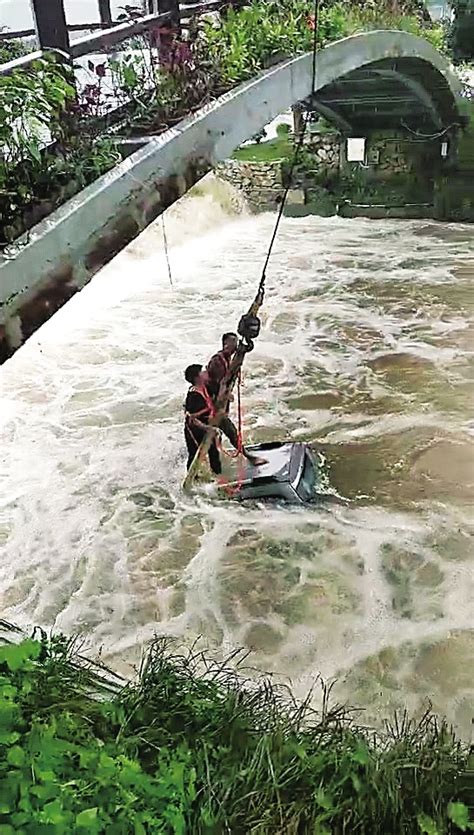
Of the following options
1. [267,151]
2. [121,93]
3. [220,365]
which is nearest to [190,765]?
[220,365]

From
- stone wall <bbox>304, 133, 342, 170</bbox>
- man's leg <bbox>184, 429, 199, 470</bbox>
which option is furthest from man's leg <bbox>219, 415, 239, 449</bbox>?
stone wall <bbox>304, 133, 342, 170</bbox>

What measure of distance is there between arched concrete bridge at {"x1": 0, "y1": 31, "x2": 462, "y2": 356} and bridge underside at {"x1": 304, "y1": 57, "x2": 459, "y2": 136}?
39cm

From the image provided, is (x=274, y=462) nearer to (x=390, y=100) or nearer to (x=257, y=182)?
(x=257, y=182)

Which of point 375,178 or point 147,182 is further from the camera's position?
point 375,178

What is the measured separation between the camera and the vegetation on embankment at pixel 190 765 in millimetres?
2561

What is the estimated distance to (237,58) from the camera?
834cm

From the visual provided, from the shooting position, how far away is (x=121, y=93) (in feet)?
23.2

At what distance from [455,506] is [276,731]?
13.3 ft

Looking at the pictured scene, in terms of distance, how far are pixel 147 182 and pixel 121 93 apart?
4.30 ft

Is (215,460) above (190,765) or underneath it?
underneath

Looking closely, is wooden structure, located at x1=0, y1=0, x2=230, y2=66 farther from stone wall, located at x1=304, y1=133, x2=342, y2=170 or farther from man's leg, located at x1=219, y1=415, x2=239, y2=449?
stone wall, located at x1=304, y1=133, x2=342, y2=170

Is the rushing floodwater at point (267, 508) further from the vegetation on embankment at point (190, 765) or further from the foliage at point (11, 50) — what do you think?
the foliage at point (11, 50)

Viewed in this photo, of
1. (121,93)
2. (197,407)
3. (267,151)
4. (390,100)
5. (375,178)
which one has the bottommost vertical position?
(375,178)

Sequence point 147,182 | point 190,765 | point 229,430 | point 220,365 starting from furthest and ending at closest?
1. point 229,430
2. point 147,182
3. point 220,365
4. point 190,765
